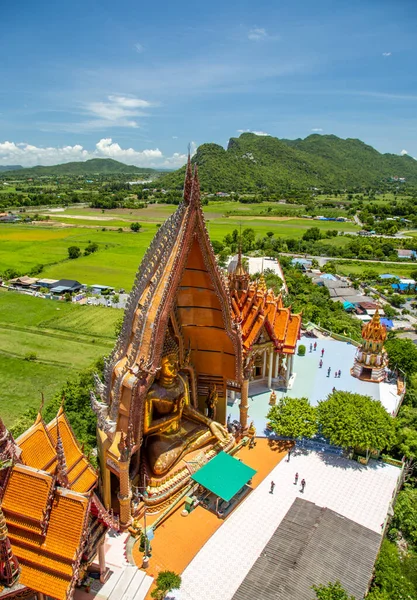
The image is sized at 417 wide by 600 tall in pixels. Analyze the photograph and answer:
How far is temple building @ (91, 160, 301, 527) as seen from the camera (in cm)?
1709

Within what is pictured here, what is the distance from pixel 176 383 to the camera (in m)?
19.4

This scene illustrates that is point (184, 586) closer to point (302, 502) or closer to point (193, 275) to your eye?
point (302, 502)

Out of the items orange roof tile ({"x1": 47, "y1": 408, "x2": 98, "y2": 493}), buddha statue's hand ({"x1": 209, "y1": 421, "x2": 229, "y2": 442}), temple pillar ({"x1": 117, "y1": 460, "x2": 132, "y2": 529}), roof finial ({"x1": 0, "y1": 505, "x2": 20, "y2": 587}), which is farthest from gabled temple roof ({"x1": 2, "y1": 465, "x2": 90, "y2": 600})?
buddha statue's hand ({"x1": 209, "y1": 421, "x2": 229, "y2": 442})

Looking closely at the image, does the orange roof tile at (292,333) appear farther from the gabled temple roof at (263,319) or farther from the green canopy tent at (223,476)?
the green canopy tent at (223,476)

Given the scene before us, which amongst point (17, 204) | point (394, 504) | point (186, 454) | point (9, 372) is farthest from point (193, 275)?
point (17, 204)

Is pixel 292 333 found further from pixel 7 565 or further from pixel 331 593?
pixel 7 565

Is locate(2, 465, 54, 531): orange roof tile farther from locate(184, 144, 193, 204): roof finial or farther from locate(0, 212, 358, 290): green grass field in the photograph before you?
locate(0, 212, 358, 290): green grass field

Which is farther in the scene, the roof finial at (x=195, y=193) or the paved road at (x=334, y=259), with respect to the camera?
the paved road at (x=334, y=259)

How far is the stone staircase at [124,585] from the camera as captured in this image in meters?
14.9

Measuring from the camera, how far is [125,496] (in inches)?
681

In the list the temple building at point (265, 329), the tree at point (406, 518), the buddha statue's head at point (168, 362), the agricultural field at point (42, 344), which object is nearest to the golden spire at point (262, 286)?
the temple building at point (265, 329)

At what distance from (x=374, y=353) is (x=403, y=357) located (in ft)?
9.46

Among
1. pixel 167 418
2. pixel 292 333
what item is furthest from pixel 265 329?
pixel 167 418

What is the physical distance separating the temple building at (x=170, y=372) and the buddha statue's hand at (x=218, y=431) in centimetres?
6
